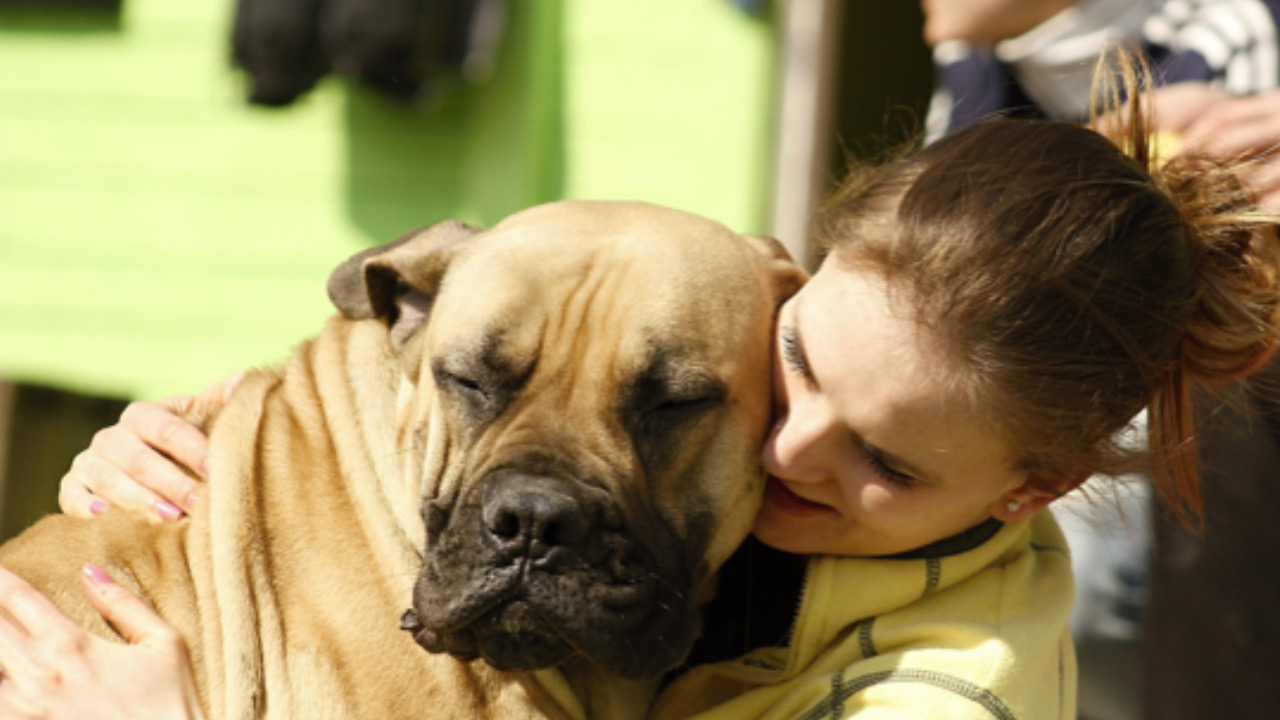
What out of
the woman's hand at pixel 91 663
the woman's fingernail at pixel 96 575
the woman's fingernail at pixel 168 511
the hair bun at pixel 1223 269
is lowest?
the woman's hand at pixel 91 663

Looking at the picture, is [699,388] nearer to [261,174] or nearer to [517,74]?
[517,74]

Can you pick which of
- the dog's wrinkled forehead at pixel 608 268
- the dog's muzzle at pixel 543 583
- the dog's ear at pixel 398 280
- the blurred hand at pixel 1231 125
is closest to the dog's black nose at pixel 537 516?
the dog's muzzle at pixel 543 583

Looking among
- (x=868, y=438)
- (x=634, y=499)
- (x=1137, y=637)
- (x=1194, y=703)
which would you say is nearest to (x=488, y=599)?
(x=634, y=499)

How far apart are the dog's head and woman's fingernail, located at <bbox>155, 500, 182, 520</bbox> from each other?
0.49 m

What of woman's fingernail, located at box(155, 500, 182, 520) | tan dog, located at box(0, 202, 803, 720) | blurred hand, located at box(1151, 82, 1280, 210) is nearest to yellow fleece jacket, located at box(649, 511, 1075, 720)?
tan dog, located at box(0, 202, 803, 720)

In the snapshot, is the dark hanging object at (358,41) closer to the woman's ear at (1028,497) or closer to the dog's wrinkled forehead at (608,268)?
the dog's wrinkled forehead at (608,268)

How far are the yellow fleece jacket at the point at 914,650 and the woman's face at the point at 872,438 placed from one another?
0.08m

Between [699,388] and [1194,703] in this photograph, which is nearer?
[699,388]

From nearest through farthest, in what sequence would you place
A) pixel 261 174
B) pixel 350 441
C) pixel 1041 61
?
pixel 350 441
pixel 1041 61
pixel 261 174

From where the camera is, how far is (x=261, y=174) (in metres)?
6.11

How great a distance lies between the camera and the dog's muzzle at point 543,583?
2156 millimetres

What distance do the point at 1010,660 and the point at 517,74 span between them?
13.2 ft

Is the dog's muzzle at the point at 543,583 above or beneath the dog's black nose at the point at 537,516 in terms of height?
beneath

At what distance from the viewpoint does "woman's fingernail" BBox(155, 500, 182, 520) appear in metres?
2.57
